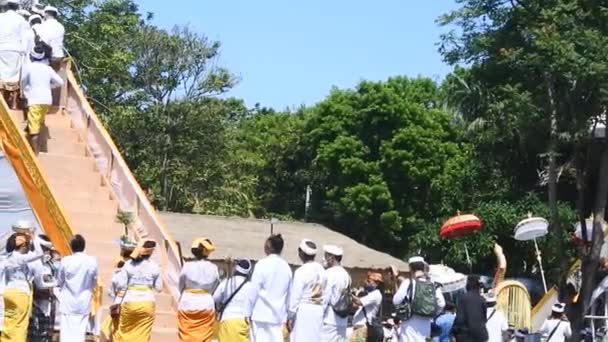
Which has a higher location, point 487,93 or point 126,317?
point 487,93

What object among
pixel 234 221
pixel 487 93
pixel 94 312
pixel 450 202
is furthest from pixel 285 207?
pixel 94 312

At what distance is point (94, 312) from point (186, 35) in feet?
89.3

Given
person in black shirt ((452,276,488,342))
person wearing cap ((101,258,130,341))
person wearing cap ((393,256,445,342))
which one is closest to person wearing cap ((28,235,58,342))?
person wearing cap ((101,258,130,341))

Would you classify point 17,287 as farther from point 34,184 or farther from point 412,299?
point 412,299

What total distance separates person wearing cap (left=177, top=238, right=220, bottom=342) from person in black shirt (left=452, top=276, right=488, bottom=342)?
10.1 feet

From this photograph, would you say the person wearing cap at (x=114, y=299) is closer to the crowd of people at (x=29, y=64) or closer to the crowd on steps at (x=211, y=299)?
the crowd on steps at (x=211, y=299)

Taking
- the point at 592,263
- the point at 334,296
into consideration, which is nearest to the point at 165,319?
the point at 334,296

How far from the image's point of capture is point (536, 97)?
79.0ft

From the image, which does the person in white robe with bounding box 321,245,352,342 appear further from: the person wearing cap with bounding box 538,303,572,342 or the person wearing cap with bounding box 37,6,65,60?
the person wearing cap with bounding box 37,6,65,60

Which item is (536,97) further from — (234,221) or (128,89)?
(128,89)

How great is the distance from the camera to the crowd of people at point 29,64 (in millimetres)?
19672

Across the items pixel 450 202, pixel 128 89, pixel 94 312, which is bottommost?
pixel 94 312

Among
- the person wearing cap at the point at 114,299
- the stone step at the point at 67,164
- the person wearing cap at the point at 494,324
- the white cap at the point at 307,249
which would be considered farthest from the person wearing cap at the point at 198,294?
the stone step at the point at 67,164

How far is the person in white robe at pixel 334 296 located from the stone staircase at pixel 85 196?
126 inches
